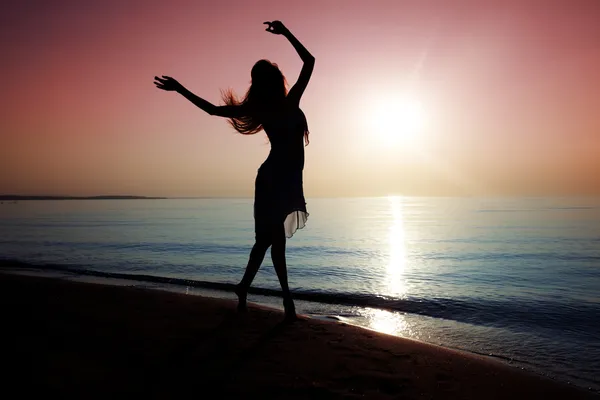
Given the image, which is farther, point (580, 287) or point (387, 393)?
point (580, 287)

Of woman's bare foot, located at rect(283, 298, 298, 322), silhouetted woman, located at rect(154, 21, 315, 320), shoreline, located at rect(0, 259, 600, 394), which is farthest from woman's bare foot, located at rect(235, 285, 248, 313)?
shoreline, located at rect(0, 259, 600, 394)

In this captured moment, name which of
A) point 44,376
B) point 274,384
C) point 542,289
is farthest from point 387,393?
point 542,289

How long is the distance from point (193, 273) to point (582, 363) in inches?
410

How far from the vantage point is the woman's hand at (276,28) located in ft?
13.9

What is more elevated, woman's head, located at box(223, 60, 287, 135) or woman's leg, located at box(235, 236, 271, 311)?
woman's head, located at box(223, 60, 287, 135)

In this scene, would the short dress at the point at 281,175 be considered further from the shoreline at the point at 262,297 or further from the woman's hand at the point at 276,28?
the shoreline at the point at 262,297

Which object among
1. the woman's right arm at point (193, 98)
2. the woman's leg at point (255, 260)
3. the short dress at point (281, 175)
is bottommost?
the woman's leg at point (255, 260)

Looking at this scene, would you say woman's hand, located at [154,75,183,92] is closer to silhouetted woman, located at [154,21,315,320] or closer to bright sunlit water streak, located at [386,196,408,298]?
silhouetted woman, located at [154,21,315,320]

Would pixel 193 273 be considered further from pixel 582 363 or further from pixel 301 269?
pixel 582 363

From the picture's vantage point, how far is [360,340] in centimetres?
435

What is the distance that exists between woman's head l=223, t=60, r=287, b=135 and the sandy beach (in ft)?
8.22

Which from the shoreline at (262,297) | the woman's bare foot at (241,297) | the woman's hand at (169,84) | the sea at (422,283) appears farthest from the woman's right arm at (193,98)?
the sea at (422,283)

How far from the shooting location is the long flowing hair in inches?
185

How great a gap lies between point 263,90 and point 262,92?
1.0 inches
